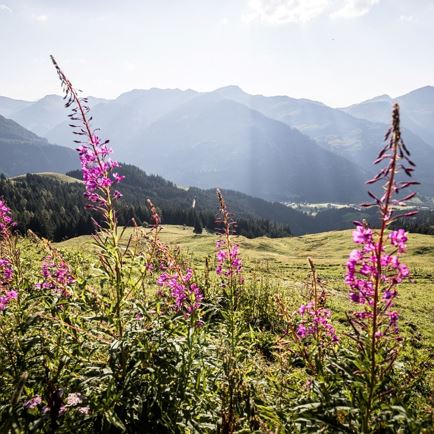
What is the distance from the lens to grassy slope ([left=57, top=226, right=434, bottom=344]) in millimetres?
19391

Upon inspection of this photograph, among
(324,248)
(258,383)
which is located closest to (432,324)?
(258,383)

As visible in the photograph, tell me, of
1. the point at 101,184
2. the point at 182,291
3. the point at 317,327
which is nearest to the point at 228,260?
the point at 182,291

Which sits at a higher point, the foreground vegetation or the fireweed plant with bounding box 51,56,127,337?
the fireweed plant with bounding box 51,56,127,337

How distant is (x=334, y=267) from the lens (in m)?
39.7

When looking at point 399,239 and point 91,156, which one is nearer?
point 399,239

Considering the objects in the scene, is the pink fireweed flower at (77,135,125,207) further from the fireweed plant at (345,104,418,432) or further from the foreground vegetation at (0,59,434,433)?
the fireweed plant at (345,104,418,432)

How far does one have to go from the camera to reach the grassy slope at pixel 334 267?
19391 millimetres

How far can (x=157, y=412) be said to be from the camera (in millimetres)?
4047

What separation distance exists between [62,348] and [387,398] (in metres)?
3.91

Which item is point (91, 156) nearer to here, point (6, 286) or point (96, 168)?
point (96, 168)

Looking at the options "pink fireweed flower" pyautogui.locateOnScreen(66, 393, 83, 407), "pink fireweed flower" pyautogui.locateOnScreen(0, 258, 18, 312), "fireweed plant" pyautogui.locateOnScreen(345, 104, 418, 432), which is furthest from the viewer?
"pink fireweed flower" pyautogui.locateOnScreen(0, 258, 18, 312)

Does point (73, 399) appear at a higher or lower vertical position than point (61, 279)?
lower

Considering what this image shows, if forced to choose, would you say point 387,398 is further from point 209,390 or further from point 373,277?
point 209,390

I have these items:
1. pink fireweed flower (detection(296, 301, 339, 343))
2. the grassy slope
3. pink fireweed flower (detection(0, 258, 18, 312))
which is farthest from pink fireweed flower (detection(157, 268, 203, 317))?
pink fireweed flower (detection(0, 258, 18, 312))
